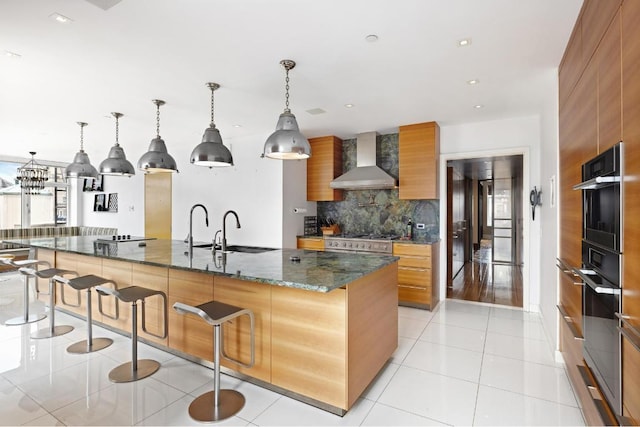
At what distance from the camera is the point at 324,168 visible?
5477mm

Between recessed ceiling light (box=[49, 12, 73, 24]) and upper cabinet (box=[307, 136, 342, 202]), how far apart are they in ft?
12.2

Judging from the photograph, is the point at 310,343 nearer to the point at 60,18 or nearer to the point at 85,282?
the point at 85,282

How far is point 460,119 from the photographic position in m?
4.39

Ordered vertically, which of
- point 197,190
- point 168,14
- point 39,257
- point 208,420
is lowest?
point 208,420

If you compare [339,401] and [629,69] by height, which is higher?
[629,69]

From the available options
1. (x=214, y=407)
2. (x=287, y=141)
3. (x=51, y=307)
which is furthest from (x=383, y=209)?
(x=51, y=307)

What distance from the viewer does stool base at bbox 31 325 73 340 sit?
10.9 feet

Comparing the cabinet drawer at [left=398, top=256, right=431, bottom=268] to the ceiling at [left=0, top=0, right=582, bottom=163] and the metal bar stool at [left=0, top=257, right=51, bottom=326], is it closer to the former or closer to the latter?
the ceiling at [left=0, top=0, right=582, bottom=163]

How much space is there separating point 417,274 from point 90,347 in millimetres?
3695

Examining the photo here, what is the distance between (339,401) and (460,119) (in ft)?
12.6

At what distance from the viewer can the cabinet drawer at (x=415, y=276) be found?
4285 mm

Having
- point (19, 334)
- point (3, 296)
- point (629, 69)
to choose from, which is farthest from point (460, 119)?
point (3, 296)

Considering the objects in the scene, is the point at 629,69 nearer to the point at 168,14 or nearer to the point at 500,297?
the point at 168,14

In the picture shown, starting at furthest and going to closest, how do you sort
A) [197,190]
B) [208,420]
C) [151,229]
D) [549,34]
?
[151,229]
[197,190]
[549,34]
[208,420]
